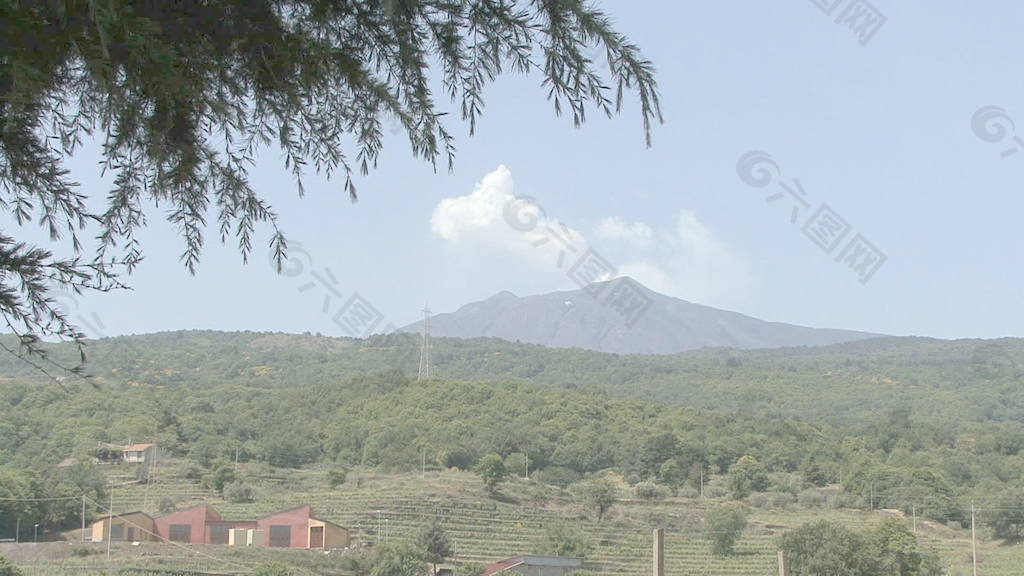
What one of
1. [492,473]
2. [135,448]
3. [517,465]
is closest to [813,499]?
[492,473]

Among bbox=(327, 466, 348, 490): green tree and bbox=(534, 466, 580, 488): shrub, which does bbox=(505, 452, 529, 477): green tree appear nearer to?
bbox=(534, 466, 580, 488): shrub

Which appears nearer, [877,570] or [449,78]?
[449,78]

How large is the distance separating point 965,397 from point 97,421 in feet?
237

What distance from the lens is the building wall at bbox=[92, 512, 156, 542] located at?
41.1 metres

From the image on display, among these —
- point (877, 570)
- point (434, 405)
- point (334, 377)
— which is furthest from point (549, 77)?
point (334, 377)

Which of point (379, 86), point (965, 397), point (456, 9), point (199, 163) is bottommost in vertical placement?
point (199, 163)

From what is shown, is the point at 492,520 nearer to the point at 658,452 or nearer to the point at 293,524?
the point at 293,524

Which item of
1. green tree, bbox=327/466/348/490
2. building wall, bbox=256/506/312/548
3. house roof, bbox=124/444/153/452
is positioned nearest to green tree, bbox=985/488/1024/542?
building wall, bbox=256/506/312/548

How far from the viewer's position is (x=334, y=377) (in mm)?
101188

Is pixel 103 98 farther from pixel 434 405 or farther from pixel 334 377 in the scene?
pixel 334 377

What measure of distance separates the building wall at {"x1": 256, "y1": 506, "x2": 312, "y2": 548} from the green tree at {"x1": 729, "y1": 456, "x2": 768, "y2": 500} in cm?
2475

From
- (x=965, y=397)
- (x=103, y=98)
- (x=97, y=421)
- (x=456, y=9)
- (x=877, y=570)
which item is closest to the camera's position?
(x=103, y=98)

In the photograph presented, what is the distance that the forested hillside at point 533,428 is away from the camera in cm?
5628

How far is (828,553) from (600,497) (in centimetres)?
2167
